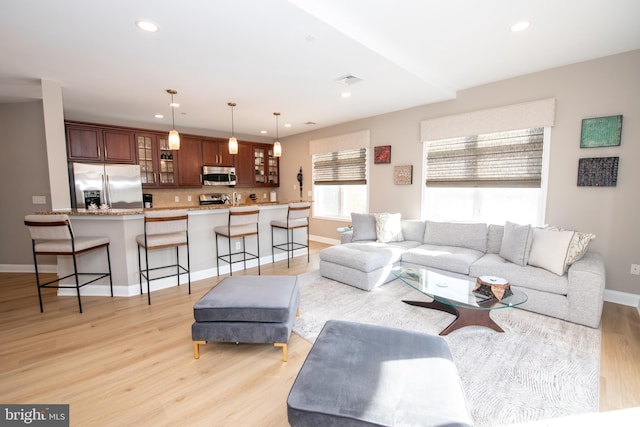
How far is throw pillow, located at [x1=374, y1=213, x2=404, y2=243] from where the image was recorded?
434 centimetres

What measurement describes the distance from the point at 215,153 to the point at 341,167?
2911mm

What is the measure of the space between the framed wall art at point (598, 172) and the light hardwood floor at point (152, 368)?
1.40 m

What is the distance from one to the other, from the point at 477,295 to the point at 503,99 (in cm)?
290

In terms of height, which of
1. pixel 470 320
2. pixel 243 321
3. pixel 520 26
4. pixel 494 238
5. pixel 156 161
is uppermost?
pixel 520 26

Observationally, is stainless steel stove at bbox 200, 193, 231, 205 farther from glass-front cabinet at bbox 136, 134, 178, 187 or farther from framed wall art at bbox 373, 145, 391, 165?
framed wall art at bbox 373, 145, 391, 165

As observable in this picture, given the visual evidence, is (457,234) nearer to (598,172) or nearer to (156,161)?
(598,172)

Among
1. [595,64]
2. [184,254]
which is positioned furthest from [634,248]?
[184,254]

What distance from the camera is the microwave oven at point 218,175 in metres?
6.27

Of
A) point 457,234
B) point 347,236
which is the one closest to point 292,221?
point 347,236

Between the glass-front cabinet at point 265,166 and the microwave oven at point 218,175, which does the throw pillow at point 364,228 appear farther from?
the glass-front cabinet at point 265,166

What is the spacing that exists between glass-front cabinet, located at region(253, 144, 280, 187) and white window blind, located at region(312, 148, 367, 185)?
1.38 meters

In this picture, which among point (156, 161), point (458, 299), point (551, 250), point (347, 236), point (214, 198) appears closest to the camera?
point (458, 299)

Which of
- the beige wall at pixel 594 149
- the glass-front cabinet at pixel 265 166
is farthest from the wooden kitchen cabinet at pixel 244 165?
the beige wall at pixel 594 149

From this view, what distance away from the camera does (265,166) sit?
291 inches
